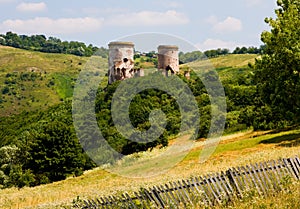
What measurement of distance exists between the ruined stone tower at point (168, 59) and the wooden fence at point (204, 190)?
234 feet

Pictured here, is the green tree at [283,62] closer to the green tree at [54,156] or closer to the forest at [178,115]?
the forest at [178,115]

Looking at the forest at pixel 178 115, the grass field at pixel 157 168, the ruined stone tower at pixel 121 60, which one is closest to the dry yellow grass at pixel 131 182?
the grass field at pixel 157 168

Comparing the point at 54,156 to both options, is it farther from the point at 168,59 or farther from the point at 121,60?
the point at 168,59

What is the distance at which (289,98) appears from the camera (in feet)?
131

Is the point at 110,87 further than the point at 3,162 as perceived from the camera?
Yes

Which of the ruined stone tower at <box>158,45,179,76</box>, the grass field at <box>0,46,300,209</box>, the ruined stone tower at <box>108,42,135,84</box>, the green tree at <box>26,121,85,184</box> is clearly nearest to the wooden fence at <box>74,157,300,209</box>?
the grass field at <box>0,46,300,209</box>

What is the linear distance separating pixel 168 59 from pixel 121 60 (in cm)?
994

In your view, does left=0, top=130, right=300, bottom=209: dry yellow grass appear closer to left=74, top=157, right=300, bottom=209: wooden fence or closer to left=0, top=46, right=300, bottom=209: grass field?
left=0, top=46, right=300, bottom=209: grass field

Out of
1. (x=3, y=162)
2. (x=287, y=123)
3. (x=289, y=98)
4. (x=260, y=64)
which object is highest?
(x=260, y=64)

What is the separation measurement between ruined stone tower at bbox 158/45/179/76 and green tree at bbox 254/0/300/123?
44.4 m

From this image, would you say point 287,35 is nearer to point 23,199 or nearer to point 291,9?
point 291,9

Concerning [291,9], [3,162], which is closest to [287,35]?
[291,9]

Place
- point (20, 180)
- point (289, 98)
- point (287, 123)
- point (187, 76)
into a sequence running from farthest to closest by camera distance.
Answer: point (187, 76) → point (287, 123) → point (20, 180) → point (289, 98)

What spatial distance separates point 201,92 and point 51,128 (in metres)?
41.2
